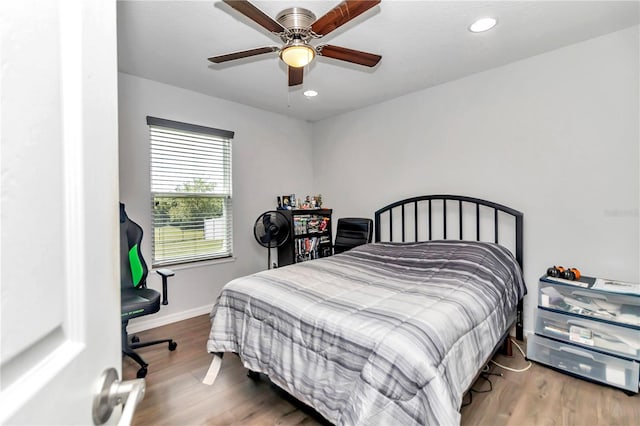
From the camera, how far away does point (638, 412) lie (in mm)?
1813

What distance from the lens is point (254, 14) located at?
5.18ft

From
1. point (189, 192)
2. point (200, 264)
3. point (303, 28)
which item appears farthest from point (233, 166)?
point (303, 28)

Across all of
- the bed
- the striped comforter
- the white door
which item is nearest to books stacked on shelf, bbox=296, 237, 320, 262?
the bed

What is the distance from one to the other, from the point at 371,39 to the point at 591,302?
8.38 ft

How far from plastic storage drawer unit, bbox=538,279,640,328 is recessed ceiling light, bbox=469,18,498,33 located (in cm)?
196

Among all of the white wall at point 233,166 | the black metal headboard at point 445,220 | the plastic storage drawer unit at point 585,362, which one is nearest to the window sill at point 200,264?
the white wall at point 233,166

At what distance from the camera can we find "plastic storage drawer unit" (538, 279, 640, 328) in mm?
2051

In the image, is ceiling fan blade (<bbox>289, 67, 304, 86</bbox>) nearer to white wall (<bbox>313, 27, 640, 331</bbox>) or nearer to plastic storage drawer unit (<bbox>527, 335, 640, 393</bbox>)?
white wall (<bbox>313, 27, 640, 331</bbox>)

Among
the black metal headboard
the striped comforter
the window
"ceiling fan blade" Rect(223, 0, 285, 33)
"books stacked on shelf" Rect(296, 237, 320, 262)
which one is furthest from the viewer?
"books stacked on shelf" Rect(296, 237, 320, 262)

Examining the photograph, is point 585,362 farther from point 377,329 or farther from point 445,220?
point 377,329

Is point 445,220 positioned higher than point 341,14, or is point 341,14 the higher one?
point 341,14

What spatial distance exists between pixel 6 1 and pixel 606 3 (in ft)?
9.78

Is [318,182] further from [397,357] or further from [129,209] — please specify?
[397,357]

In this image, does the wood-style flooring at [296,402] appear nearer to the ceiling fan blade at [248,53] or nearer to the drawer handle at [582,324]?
the drawer handle at [582,324]
